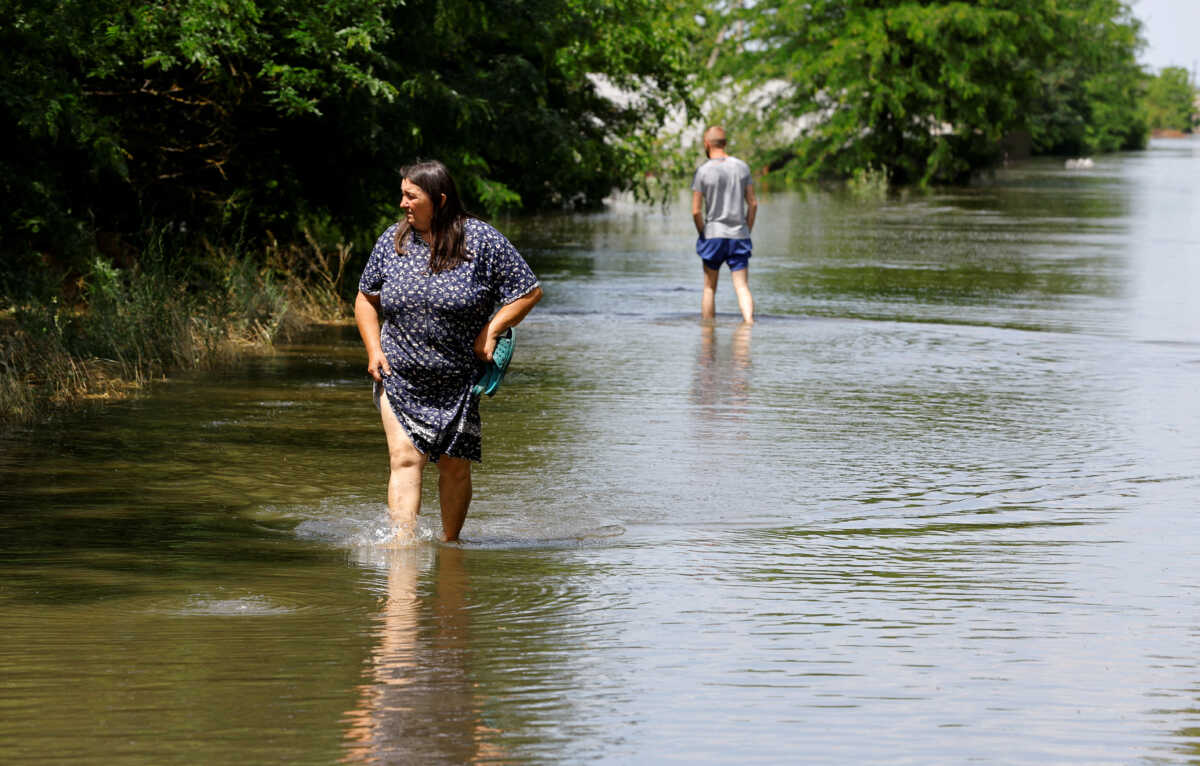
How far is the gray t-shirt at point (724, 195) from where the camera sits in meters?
15.6

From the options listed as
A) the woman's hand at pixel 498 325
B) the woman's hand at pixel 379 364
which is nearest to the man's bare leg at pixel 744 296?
the woman's hand at pixel 498 325

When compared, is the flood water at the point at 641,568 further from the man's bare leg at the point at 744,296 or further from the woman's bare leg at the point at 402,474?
the man's bare leg at the point at 744,296

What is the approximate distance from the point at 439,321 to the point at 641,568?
1.21 m

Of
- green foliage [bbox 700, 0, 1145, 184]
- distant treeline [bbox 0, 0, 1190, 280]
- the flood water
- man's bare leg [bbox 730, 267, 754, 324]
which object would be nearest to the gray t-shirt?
man's bare leg [bbox 730, 267, 754, 324]

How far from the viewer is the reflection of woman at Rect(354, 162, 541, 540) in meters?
6.79

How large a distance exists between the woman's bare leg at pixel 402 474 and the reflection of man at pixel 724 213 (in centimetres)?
877

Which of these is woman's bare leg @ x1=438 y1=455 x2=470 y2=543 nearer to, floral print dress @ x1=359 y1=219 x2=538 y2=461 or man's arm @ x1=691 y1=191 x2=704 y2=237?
floral print dress @ x1=359 y1=219 x2=538 y2=461

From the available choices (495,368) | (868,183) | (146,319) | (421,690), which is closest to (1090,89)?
(868,183)

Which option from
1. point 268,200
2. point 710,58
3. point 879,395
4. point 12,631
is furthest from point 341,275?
point 710,58

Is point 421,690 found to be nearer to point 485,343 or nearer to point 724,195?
point 485,343

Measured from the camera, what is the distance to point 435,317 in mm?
6812

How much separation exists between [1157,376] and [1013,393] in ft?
4.83

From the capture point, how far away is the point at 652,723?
4738 millimetres

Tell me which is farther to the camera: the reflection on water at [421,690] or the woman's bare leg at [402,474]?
the woman's bare leg at [402,474]
